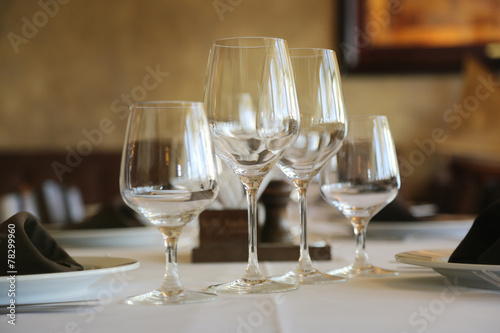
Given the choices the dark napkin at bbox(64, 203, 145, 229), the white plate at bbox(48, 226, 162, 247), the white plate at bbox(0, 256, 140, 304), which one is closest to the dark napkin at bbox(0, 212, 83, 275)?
the white plate at bbox(0, 256, 140, 304)

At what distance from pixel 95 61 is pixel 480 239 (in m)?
3.61

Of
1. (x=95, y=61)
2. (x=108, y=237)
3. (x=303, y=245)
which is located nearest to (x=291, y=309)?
(x=303, y=245)

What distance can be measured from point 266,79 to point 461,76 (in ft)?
11.5

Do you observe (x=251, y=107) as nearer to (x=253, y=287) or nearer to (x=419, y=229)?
(x=253, y=287)

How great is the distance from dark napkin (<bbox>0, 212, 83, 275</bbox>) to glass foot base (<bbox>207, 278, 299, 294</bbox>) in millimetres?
159

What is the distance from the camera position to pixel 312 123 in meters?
0.83

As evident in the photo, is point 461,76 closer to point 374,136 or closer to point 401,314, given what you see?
point 374,136

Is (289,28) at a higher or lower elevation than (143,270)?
higher

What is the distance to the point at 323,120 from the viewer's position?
0.83m

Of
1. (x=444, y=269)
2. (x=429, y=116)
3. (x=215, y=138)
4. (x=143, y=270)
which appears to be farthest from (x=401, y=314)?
(x=429, y=116)

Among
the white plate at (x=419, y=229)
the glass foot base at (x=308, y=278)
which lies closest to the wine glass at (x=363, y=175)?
the glass foot base at (x=308, y=278)

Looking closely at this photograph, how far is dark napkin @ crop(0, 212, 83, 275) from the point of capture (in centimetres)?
66

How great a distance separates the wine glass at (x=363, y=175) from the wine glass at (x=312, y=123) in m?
0.06

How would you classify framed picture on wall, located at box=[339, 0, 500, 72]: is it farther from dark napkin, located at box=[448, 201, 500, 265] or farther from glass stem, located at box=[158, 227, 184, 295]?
glass stem, located at box=[158, 227, 184, 295]
